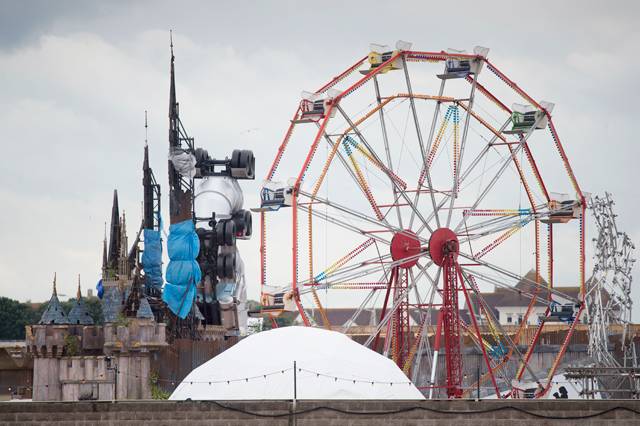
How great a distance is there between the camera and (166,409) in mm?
36875

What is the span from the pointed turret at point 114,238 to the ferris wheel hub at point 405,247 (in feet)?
63.4

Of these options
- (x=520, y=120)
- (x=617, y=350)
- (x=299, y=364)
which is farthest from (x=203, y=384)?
(x=617, y=350)

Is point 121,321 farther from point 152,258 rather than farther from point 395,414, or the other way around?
point 395,414

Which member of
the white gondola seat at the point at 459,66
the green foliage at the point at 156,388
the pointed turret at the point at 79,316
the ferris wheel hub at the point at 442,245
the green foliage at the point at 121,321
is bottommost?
the green foliage at the point at 156,388

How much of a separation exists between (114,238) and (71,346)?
18597 mm

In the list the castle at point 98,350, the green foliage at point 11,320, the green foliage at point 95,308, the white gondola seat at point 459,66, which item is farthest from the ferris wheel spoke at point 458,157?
the green foliage at point 11,320

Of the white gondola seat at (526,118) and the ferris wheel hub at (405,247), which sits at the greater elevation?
the white gondola seat at (526,118)

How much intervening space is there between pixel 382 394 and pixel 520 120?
29.0 meters

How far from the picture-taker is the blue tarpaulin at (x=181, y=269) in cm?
7925

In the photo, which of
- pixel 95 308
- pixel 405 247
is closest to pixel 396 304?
pixel 405 247

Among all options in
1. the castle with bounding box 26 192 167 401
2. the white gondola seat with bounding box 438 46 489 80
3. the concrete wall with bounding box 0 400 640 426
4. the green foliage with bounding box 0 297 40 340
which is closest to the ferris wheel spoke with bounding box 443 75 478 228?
the white gondola seat with bounding box 438 46 489 80

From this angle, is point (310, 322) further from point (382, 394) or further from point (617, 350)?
point (617, 350)

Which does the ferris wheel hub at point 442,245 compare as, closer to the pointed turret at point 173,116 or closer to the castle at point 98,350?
the castle at point 98,350

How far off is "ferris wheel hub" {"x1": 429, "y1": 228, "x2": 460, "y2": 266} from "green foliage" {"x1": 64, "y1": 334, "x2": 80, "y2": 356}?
58.0 feet
